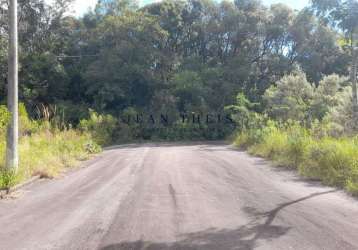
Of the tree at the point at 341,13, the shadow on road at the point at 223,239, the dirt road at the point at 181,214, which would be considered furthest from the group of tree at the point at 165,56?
the shadow on road at the point at 223,239

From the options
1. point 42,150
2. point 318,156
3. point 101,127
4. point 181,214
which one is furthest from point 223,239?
point 101,127

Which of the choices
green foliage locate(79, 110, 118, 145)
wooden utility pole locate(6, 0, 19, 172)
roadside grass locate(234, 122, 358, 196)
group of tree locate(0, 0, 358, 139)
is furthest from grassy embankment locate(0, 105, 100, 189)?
group of tree locate(0, 0, 358, 139)

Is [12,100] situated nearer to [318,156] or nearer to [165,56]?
[318,156]

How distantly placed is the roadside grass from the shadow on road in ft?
11.9

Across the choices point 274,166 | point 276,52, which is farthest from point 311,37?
point 274,166

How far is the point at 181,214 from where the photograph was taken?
7461 mm

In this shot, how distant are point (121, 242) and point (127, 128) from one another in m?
33.0

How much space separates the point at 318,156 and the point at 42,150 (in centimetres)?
964

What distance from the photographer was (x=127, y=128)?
3866cm

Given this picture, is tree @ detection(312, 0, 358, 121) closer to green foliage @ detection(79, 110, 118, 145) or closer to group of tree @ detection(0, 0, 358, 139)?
green foliage @ detection(79, 110, 118, 145)

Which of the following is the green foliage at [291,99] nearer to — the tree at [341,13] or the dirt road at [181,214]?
→ the dirt road at [181,214]

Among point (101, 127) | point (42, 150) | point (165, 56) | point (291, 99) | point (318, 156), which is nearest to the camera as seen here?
point (318, 156)

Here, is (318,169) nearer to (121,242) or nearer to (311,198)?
(311,198)

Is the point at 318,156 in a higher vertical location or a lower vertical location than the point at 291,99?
lower
